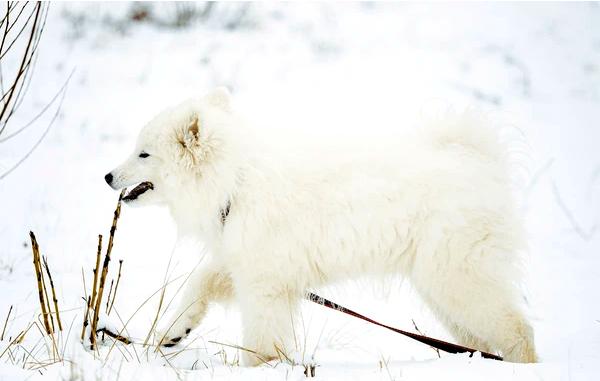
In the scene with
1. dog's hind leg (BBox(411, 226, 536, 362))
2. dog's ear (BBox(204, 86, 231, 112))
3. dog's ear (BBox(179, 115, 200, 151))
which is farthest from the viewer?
dog's ear (BBox(204, 86, 231, 112))

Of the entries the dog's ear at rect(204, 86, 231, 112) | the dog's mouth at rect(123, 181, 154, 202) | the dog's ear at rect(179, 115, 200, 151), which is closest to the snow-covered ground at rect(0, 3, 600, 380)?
the dog's ear at rect(204, 86, 231, 112)

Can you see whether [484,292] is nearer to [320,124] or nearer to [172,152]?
[172,152]

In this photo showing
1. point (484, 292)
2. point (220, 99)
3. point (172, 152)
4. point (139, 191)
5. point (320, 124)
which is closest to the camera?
point (484, 292)

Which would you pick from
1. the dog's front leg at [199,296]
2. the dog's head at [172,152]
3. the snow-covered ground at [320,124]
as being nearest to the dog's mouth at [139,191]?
the dog's head at [172,152]

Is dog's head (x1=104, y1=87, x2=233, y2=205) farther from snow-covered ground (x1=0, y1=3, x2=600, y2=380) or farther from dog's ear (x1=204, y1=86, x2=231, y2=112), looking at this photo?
snow-covered ground (x1=0, y1=3, x2=600, y2=380)

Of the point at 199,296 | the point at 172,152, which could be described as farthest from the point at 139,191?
the point at 199,296

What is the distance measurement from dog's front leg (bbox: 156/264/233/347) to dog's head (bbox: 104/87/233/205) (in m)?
0.59

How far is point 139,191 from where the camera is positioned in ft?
13.0

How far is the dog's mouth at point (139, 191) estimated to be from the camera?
393cm

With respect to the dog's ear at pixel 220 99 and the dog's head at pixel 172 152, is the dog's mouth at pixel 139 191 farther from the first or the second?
the dog's ear at pixel 220 99

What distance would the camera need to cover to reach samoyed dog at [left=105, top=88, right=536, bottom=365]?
138 inches

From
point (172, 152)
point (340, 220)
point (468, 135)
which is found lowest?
point (340, 220)

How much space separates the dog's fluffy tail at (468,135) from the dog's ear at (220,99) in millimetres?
1416

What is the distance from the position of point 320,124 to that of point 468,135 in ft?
17.0
